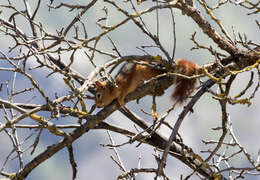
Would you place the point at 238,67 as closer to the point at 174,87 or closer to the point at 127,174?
the point at 174,87

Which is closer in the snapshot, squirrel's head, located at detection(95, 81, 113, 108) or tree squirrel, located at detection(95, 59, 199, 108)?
tree squirrel, located at detection(95, 59, 199, 108)

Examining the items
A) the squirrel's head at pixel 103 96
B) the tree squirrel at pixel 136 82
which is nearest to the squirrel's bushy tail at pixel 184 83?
the tree squirrel at pixel 136 82

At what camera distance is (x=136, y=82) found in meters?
5.16

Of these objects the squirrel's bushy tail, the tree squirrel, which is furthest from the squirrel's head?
the squirrel's bushy tail

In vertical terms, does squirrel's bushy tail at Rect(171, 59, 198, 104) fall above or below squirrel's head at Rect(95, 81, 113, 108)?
below

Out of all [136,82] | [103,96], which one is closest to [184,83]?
[136,82]

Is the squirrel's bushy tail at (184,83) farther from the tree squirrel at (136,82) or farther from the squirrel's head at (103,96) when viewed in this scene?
the squirrel's head at (103,96)

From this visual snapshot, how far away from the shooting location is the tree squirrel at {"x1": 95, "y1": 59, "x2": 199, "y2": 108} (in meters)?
4.58

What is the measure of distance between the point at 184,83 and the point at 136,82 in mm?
754

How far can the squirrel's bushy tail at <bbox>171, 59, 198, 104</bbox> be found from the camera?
14.9 feet

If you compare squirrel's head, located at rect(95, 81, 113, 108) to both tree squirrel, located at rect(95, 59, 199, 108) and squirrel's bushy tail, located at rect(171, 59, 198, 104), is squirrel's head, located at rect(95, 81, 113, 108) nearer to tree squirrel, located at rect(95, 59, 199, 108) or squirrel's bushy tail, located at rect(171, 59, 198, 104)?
tree squirrel, located at rect(95, 59, 199, 108)

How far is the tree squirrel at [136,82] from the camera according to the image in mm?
4582

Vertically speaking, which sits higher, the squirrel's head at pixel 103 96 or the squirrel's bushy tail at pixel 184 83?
the squirrel's head at pixel 103 96

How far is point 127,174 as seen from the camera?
14.3 feet
